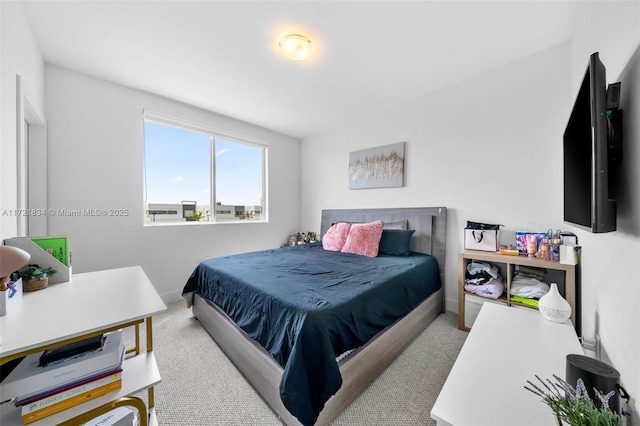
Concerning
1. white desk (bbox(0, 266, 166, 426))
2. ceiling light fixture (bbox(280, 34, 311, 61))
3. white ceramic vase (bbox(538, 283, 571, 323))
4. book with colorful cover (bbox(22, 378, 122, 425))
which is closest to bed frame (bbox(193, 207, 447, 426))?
white desk (bbox(0, 266, 166, 426))

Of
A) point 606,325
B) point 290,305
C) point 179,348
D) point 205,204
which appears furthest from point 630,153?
point 205,204

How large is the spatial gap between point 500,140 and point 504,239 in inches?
39.0

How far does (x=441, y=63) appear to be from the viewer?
2303 mm

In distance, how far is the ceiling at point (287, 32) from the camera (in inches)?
66.3

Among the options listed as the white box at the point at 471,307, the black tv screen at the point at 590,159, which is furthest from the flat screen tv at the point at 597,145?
the white box at the point at 471,307

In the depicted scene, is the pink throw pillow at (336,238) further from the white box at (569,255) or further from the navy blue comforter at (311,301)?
the white box at (569,255)

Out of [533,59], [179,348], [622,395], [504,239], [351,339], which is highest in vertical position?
[533,59]

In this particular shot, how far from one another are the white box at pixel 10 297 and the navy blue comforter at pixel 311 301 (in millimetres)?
1062

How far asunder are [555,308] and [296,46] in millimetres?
2499

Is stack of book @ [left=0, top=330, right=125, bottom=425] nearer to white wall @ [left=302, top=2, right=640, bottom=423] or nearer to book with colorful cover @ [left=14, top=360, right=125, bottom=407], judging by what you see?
book with colorful cover @ [left=14, top=360, right=125, bottom=407]

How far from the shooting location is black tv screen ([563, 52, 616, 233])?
0.79 meters

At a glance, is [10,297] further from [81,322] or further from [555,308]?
[555,308]

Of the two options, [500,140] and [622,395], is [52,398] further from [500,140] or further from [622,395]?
[500,140]

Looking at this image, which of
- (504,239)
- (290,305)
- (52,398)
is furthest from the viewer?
(504,239)
